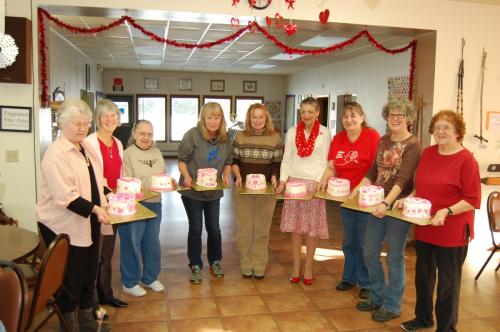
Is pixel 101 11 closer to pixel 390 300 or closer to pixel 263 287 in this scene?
pixel 263 287

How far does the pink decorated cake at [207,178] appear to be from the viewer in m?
3.31

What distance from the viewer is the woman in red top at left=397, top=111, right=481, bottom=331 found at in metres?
2.46

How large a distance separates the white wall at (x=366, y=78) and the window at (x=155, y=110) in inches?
194

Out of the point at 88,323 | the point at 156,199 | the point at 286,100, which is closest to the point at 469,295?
the point at 156,199

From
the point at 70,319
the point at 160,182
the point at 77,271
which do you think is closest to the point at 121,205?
the point at 77,271

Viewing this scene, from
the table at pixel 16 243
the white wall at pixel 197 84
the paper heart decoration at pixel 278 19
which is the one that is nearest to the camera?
the table at pixel 16 243

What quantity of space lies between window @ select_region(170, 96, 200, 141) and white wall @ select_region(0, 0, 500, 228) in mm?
9603

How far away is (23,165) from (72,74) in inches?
195

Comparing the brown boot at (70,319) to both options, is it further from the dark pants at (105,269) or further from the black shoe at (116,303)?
the black shoe at (116,303)

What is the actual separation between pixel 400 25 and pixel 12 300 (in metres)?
3.95

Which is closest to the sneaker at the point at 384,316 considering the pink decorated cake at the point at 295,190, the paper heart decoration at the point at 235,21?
the pink decorated cake at the point at 295,190

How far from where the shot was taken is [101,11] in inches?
151

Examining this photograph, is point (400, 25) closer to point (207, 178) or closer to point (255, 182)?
point (255, 182)

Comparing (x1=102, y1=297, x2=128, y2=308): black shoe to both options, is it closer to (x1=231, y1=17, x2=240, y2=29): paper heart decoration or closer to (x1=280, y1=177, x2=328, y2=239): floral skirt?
(x1=280, y1=177, x2=328, y2=239): floral skirt
